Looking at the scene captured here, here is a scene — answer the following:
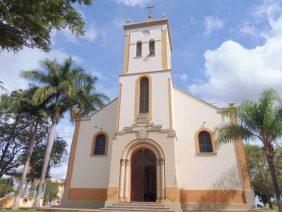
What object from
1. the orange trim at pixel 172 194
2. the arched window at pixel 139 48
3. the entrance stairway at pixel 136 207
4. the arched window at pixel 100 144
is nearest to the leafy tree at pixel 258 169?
the arched window at pixel 139 48

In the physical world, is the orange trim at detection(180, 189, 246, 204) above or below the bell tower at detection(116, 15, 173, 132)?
below

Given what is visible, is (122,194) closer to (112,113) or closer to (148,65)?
(112,113)

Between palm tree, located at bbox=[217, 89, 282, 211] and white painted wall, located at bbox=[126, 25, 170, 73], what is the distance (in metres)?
8.06

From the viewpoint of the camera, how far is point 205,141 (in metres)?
17.6

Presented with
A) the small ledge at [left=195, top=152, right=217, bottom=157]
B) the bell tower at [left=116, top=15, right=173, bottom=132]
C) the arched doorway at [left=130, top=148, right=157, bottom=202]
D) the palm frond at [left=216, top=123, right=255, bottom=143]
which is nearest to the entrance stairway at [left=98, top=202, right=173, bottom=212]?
the arched doorway at [left=130, top=148, right=157, bottom=202]

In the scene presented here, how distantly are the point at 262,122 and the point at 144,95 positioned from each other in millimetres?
8646

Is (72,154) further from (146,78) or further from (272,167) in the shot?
(272,167)

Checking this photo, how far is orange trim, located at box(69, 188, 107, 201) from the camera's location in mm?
17141

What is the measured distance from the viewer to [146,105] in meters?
18.4

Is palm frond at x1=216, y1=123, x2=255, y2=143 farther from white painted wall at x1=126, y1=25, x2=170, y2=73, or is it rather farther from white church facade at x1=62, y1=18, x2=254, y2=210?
white painted wall at x1=126, y1=25, x2=170, y2=73

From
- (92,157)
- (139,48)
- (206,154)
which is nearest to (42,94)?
(92,157)

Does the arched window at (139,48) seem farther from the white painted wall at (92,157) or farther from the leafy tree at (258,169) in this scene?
the leafy tree at (258,169)

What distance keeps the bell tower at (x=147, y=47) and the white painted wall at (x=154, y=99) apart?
0.81m

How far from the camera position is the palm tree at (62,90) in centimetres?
2053
